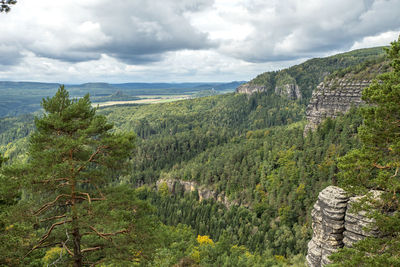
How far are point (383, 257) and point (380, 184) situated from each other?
3.97 metres

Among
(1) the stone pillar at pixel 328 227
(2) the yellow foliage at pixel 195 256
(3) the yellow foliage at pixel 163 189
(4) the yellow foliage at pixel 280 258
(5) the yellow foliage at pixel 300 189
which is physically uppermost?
(1) the stone pillar at pixel 328 227

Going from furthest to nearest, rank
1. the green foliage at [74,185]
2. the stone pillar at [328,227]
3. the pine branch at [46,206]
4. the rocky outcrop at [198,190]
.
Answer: the rocky outcrop at [198,190], the stone pillar at [328,227], the green foliage at [74,185], the pine branch at [46,206]

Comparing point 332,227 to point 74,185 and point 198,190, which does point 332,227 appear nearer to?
point 74,185

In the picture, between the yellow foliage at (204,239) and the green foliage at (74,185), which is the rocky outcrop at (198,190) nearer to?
the yellow foliage at (204,239)

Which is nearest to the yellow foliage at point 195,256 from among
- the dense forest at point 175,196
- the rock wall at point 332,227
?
the dense forest at point 175,196

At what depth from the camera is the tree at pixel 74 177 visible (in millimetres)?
15484

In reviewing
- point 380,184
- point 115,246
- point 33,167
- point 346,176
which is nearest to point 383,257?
point 380,184

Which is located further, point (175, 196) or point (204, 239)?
point (175, 196)

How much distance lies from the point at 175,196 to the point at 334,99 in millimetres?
87346

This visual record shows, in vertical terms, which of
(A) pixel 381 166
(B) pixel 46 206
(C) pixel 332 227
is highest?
(A) pixel 381 166

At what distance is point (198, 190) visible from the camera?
4392 inches

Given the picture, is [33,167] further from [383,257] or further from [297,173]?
[297,173]

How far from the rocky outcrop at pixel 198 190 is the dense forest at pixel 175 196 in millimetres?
538

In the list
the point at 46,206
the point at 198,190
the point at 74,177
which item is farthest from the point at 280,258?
the point at 46,206
